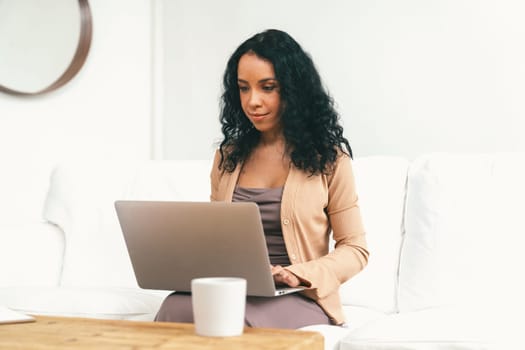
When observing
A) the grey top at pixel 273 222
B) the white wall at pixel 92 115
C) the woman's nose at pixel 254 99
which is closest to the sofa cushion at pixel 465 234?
the grey top at pixel 273 222

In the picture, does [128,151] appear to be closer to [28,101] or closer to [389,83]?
[28,101]

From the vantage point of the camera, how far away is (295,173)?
77.5 inches

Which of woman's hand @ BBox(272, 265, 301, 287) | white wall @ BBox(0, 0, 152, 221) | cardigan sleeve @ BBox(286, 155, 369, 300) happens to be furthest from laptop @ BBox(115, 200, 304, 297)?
white wall @ BBox(0, 0, 152, 221)

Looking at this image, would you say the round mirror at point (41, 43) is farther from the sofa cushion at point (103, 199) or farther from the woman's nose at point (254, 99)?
the woman's nose at point (254, 99)

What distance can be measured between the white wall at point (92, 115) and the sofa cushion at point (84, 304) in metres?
0.90

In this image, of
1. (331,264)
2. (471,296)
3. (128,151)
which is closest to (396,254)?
(471,296)

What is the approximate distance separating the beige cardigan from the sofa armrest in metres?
0.94

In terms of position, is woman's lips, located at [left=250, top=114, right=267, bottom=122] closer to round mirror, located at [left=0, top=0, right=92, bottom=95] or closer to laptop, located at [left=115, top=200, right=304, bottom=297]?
laptop, located at [left=115, top=200, right=304, bottom=297]

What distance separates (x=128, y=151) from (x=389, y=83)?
3.71 ft

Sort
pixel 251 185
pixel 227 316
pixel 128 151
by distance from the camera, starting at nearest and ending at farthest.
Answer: pixel 227 316 < pixel 251 185 < pixel 128 151

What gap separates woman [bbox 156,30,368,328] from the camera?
6.10 ft

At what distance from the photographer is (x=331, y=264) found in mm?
1829

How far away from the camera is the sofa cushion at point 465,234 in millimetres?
2109

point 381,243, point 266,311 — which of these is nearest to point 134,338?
point 266,311
